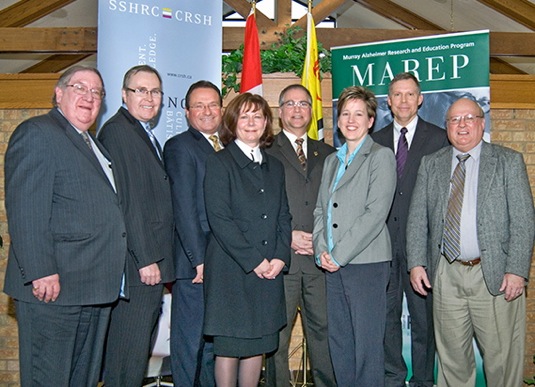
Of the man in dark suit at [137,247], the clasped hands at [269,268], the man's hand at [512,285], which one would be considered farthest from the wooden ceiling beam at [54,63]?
the man's hand at [512,285]

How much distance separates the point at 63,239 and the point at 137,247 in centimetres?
40

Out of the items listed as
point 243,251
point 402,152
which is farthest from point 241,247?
point 402,152

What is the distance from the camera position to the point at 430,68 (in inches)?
152

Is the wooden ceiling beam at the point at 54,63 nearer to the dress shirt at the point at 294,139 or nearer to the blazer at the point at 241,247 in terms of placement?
the dress shirt at the point at 294,139

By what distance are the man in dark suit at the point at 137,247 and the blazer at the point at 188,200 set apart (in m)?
0.13

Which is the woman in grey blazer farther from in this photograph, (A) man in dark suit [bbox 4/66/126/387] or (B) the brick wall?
(B) the brick wall

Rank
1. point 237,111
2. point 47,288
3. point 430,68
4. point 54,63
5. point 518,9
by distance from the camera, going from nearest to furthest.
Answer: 1. point 47,288
2. point 237,111
3. point 430,68
4. point 518,9
5. point 54,63

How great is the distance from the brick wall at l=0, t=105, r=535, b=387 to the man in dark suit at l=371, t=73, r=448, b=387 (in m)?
1.12

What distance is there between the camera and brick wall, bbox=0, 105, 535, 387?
420cm

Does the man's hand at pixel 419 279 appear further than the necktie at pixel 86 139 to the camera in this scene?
Yes

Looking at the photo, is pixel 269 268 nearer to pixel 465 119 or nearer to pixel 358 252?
pixel 358 252

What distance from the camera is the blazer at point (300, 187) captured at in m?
3.00

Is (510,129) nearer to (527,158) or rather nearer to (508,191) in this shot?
(527,158)

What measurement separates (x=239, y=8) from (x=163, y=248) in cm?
301
